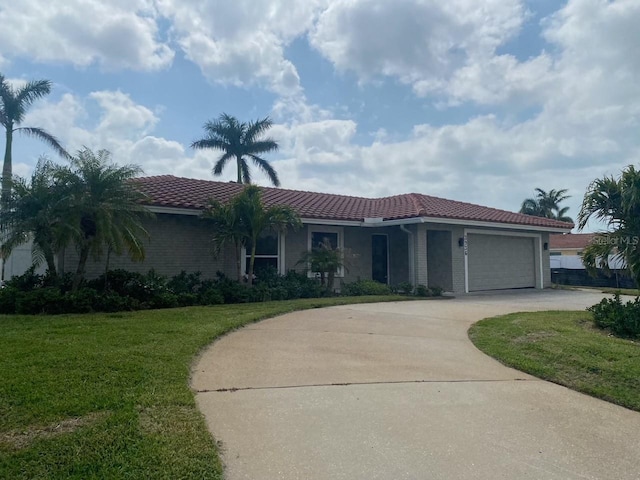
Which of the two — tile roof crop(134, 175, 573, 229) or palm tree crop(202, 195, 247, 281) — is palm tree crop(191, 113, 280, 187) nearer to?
tile roof crop(134, 175, 573, 229)

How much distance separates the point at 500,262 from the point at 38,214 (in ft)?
51.9

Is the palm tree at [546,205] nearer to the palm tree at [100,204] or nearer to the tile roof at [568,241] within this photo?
the tile roof at [568,241]

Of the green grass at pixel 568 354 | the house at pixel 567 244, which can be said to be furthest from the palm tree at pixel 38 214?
the house at pixel 567 244

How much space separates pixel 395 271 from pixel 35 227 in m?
11.8

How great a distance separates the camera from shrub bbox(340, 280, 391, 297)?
46.4ft

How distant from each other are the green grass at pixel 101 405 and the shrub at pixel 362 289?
7436 mm

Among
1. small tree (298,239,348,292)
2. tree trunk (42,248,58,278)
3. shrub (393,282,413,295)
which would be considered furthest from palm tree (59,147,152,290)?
shrub (393,282,413,295)

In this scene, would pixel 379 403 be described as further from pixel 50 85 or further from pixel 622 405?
pixel 50 85

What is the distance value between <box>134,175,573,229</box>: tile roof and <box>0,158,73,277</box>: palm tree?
2.70m

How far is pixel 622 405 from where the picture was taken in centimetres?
475

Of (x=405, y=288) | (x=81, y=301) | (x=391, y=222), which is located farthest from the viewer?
(x=391, y=222)

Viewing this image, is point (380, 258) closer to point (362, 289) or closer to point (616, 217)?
point (362, 289)

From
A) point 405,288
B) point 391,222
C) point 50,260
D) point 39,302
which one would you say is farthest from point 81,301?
point 391,222

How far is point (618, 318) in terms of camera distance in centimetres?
831
